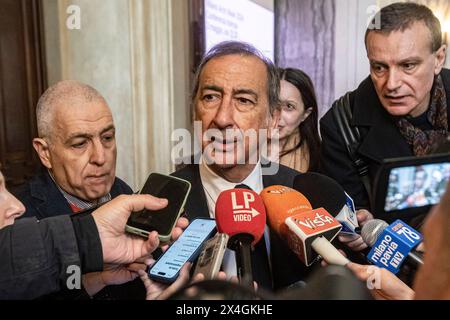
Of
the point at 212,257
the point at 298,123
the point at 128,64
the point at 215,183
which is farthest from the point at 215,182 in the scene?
the point at 128,64

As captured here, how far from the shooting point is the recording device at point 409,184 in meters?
0.52

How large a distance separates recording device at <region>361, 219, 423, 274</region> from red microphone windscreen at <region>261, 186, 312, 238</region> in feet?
0.48

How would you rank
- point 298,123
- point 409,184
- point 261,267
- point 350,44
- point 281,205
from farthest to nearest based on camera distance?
1. point 350,44
2. point 298,123
3. point 261,267
4. point 281,205
5. point 409,184

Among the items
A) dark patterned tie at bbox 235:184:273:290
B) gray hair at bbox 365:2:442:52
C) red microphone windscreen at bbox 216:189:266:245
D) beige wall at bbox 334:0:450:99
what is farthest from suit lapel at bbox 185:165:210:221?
beige wall at bbox 334:0:450:99

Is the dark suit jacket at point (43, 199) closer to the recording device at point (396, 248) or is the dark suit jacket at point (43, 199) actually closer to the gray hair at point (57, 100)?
the gray hair at point (57, 100)

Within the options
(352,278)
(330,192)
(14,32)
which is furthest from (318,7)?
(352,278)

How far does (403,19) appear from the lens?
4.54ft

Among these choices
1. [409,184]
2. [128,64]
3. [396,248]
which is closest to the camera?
[409,184]

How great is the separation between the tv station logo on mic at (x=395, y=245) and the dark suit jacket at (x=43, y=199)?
76 cm

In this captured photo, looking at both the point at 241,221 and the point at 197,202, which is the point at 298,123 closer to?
the point at 197,202

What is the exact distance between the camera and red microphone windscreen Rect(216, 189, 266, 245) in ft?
2.41

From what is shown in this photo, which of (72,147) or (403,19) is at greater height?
(403,19)

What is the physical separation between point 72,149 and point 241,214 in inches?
24.2

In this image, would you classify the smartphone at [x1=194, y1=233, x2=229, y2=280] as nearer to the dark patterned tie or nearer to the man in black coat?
the dark patterned tie
